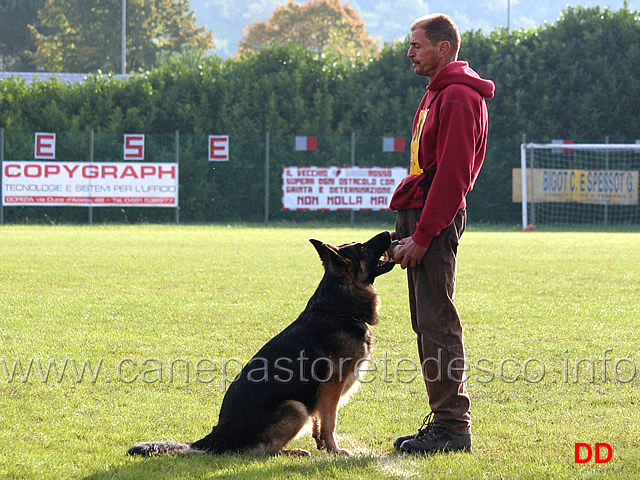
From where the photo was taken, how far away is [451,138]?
382cm

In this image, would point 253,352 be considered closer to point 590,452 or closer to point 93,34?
point 590,452

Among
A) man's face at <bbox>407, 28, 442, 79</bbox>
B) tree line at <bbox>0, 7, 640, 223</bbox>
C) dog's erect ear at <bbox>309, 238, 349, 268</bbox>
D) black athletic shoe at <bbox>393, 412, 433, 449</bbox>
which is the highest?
tree line at <bbox>0, 7, 640, 223</bbox>

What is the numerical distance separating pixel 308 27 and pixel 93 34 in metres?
22.1

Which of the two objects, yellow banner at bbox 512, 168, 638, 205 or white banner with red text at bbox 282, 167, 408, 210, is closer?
white banner with red text at bbox 282, 167, 408, 210

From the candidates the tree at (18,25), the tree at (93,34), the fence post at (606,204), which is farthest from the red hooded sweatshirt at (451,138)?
the tree at (18,25)

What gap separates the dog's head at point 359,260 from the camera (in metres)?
4.22

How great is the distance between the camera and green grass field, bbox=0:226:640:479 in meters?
3.87

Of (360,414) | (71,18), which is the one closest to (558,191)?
(360,414)

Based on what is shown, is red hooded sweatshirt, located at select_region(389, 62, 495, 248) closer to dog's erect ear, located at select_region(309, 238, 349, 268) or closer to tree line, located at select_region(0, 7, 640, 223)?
dog's erect ear, located at select_region(309, 238, 349, 268)

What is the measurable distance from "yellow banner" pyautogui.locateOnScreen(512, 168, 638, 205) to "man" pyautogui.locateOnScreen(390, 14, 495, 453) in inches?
778

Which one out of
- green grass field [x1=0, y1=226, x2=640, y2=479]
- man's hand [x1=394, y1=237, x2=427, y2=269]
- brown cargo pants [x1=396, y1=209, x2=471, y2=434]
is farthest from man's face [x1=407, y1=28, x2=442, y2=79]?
green grass field [x1=0, y1=226, x2=640, y2=479]

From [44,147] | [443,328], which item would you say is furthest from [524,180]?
[443,328]

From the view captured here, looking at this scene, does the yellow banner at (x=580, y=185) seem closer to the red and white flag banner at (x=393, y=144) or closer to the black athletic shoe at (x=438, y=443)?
the red and white flag banner at (x=393, y=144)

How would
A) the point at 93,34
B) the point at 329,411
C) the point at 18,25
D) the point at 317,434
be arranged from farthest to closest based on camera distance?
the point at 18,25
the point at 93,34
the point at 317,434
the point at 329,411
